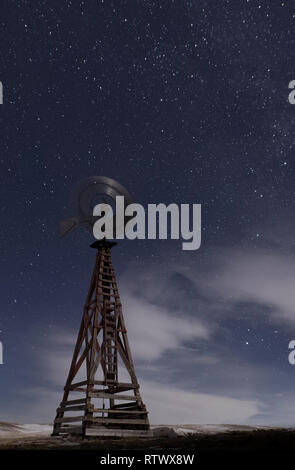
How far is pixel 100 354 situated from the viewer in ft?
78.8

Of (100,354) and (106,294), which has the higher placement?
(106,294)

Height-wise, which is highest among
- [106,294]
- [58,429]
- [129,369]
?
[106,294]

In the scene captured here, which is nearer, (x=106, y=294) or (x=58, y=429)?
(x=58, y=429)

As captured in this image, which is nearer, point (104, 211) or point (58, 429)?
point (58, 429)

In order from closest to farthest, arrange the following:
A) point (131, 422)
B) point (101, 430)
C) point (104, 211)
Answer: point (101, 430)
point (131, 422)
point (104, 211)
